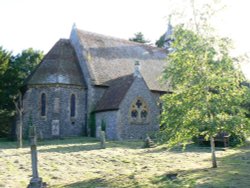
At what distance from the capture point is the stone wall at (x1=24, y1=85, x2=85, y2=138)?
101 ft

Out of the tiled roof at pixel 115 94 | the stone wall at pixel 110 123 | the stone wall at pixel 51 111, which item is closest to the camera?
the stone wall at pixel 110 123

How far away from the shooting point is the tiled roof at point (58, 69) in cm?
3122

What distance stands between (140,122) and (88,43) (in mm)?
10235

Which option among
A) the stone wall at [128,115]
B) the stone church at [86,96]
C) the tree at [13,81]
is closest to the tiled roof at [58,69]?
the stone church at [86,96]

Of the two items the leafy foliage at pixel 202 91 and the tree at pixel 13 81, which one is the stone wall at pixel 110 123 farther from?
the leafy foliage at pixel 202 91

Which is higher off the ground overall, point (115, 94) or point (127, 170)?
point (115, 94)

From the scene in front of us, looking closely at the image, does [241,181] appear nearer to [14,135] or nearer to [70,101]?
[70,101]

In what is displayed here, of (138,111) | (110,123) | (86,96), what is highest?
(86,96)

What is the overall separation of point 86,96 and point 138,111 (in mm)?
5422

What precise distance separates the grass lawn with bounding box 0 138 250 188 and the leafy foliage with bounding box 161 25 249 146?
150cm

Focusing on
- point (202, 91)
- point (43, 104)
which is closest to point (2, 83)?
point (43, 104)

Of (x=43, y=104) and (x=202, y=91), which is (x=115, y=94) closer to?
(x=43, y=104)

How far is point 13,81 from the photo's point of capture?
38031 mm

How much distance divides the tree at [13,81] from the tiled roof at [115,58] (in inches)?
287
